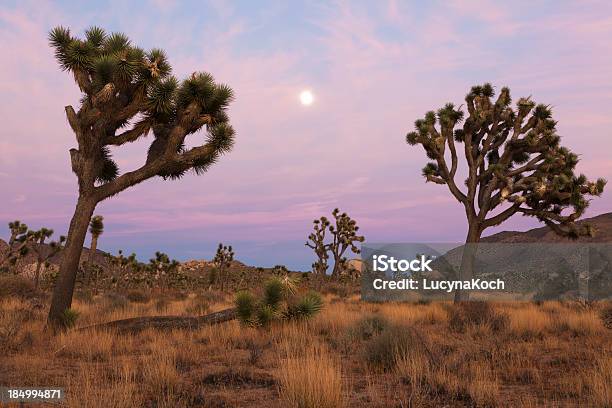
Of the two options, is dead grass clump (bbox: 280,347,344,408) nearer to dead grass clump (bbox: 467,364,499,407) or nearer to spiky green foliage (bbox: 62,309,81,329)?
dead grass clump (bbox: 467,364,499,407)

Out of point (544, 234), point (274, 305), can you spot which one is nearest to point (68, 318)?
point (274, 305)

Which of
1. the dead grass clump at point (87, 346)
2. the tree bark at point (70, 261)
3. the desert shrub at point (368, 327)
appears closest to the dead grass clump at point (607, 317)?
the desert shrub at point (368, 327)

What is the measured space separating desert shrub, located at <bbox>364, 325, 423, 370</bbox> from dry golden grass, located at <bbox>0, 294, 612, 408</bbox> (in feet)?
0.08

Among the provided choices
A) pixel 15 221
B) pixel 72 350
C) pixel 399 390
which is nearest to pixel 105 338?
pixel 72 350

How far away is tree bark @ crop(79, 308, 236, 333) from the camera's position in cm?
1261

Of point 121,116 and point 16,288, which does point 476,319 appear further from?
point 16,288

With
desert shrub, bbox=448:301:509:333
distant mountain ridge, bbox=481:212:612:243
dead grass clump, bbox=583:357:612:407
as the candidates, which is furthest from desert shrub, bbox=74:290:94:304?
distant mountain ridge, bbox=481:212:612:243

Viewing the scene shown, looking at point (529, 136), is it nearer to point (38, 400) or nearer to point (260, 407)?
point (260, 407)

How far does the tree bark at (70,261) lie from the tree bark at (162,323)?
1.11 metres

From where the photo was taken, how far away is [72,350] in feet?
32.9

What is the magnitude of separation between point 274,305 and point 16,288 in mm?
16990

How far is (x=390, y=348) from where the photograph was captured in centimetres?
866

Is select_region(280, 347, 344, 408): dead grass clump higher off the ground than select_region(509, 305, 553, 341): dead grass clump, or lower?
higher

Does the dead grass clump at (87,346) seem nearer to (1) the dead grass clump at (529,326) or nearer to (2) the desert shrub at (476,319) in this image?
(2) the desert shrub at (476,319)
